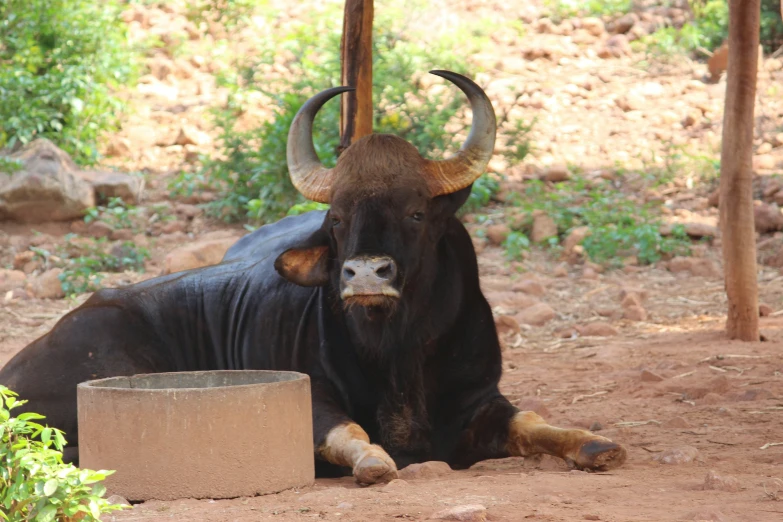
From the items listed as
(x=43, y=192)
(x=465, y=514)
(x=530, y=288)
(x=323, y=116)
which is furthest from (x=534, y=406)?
(x=43, y=192)

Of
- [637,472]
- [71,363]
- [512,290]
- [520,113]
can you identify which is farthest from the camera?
[520,113]

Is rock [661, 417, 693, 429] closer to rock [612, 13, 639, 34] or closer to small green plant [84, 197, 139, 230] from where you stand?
small green plant [84, 197, 139, 230]

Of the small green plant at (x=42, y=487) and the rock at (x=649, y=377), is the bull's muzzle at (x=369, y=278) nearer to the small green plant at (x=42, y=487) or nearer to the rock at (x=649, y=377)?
the small green plant at (x=42, y=487)

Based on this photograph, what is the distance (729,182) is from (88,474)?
5766 millimetres

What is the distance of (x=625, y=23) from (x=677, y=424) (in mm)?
13323

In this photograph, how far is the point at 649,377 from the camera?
678 cm

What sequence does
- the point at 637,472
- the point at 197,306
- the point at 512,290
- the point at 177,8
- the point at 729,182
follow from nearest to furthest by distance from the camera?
the point at 637,472 → the point at 197,306 → the point at 729,182 → the point at 512,290 → the point at 177,8

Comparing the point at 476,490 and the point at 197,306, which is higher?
the point at 197,306

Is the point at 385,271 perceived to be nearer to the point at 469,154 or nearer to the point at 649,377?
the point at 469,154

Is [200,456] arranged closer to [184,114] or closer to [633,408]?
[633,408]

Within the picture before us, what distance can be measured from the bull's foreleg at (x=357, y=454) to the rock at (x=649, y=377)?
2.49 metres

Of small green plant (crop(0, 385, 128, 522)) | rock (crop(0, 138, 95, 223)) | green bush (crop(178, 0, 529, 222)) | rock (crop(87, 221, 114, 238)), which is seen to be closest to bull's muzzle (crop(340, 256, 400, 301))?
small green plant (crop(0, 385, 128, 522))

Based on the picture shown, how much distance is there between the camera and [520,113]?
15.9 m

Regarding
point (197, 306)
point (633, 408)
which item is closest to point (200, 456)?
point (197, 306)
